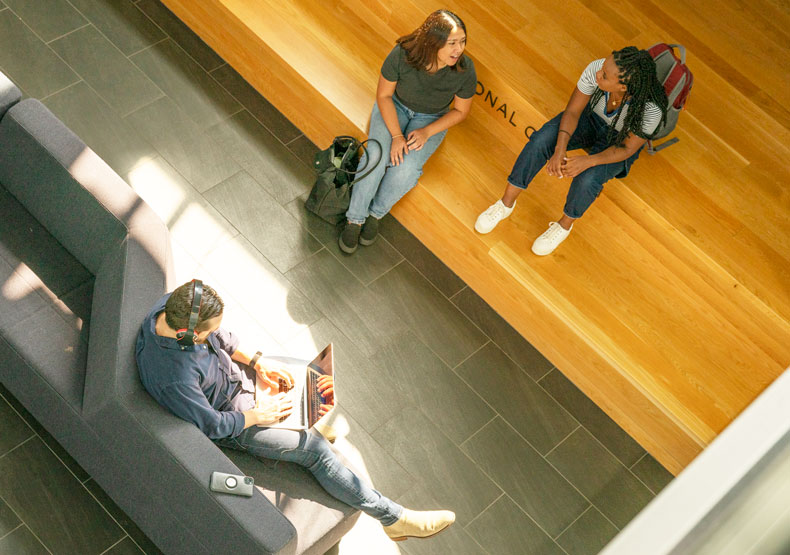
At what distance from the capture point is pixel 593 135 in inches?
157

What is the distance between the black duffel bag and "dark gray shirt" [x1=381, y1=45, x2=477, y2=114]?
33 centimetres

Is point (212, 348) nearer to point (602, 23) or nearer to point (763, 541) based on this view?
point (763, 541)

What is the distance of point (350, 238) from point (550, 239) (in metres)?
1.12

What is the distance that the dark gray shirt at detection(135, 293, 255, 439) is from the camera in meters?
2.70

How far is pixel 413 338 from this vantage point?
410 cm

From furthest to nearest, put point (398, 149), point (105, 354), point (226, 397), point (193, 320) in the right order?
1. point (398, 149)
2. point (226, 397)
3. point (105, 354)
4. point (193, 320)

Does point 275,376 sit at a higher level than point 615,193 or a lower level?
lower

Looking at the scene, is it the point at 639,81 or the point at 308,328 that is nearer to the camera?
the point at 639,81

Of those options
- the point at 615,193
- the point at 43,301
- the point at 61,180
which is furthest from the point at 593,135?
the point at 43,301

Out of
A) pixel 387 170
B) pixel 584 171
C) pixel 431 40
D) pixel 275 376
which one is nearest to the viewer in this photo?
pixel 275 376

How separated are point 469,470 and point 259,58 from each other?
2824 millimetres

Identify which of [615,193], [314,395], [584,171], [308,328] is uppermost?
[584,171]

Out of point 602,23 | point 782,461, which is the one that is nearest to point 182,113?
point 602,23

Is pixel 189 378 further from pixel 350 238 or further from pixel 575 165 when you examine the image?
pixel 575 165
